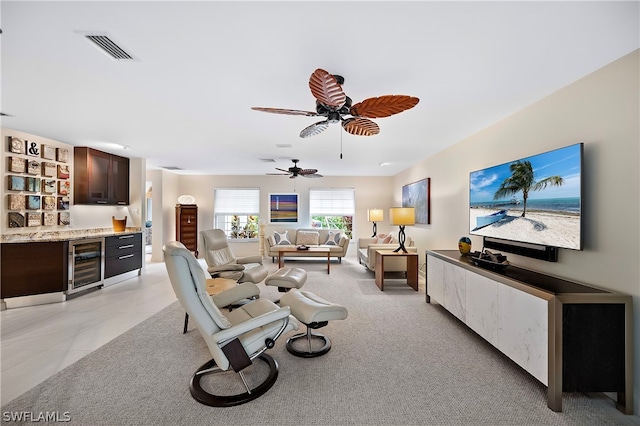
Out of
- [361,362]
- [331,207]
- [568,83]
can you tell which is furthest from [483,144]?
[331,207]

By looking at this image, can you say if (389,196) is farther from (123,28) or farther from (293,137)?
(123,28)

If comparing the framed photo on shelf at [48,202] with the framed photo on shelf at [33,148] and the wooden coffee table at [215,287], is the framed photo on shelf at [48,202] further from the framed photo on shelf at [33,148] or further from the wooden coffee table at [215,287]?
the wooden coffee table at [215,287]

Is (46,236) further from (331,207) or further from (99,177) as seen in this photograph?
(331,207)

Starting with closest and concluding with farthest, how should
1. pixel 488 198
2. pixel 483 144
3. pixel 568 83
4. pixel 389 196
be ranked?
pixel 568 83
pixel 488 198
pixel 483 144
pixel 389 196

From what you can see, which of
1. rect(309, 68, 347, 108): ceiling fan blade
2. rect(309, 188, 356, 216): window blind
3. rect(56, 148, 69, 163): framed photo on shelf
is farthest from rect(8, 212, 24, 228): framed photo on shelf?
rect(309, 188, 356, 216): window blind

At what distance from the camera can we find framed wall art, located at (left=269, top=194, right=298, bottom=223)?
8305 mm

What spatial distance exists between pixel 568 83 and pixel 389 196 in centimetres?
608

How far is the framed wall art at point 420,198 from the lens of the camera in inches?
213

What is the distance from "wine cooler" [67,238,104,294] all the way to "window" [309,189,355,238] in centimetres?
513

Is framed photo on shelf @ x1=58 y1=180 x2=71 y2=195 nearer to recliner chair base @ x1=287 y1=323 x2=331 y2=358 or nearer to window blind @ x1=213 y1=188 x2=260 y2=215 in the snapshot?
window blind @ x1=213 y1=188 x2=260 y2=215

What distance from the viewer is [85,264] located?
4398 millimetres

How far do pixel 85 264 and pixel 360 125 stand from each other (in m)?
4.83

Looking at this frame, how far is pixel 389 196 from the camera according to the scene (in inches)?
330

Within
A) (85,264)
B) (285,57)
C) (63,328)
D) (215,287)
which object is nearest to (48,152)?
(85,264)
